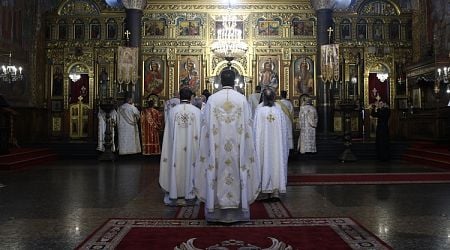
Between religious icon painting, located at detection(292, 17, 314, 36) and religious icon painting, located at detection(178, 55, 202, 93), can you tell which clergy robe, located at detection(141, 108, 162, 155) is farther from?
religious icon painting, located at detection(292, 17, 314, 36)

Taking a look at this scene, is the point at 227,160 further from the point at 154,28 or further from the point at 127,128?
the point at 154,28

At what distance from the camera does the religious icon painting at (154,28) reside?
80.7 feet

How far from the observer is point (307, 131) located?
18.2 meters

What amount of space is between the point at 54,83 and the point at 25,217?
61.6 feet

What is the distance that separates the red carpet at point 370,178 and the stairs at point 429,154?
240cm

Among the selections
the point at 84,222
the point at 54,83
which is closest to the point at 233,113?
the point at 84,222

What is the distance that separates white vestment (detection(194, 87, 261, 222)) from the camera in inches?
253

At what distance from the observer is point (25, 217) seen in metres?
6.87

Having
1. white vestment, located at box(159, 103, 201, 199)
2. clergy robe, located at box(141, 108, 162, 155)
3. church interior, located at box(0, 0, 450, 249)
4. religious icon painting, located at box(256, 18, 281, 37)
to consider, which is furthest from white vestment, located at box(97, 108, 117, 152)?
white vestment, located at box(159, 103, 201, 199)

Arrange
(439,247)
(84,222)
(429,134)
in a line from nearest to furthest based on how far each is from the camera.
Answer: (439,247) < (84,222) < (429,134)

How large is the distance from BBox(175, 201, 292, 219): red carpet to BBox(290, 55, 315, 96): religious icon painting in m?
16.6

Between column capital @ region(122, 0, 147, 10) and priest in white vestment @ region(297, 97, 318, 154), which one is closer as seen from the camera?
priest in white vestment @ region(297, 97, 318, 154)

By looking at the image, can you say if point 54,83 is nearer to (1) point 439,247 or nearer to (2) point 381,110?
(2) point 381,110

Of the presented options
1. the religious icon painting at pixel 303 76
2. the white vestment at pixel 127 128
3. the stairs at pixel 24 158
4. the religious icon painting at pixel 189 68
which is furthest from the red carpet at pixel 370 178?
the religious icon painting at pixel 189 68
